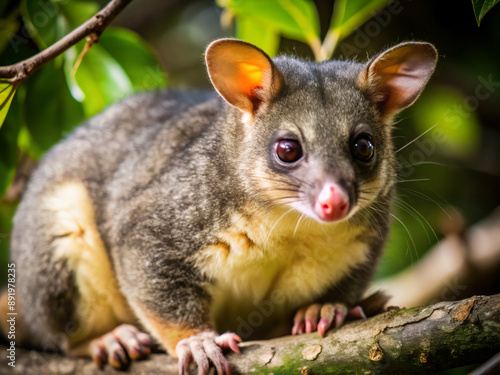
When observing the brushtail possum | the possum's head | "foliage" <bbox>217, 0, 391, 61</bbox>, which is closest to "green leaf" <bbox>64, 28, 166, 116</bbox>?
the brushtail possum

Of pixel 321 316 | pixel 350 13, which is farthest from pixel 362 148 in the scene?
pixel 350 13

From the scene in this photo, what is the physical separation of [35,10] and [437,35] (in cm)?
396

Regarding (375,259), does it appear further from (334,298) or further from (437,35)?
(437,35)

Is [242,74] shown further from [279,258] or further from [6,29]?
[6,29]

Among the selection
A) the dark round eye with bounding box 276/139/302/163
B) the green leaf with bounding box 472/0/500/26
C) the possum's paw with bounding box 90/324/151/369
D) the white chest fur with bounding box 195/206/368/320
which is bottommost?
the possum's paw with bounding box 90/324/151/369

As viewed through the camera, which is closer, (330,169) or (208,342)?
(330,169)

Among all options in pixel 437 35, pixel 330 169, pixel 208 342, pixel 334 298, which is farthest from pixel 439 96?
pixel 208 342

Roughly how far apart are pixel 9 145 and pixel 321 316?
6.77 feet

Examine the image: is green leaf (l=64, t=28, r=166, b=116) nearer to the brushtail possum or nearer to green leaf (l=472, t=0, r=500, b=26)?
the brushtail possum

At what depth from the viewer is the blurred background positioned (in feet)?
11.9

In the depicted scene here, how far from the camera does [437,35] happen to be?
5715 mm

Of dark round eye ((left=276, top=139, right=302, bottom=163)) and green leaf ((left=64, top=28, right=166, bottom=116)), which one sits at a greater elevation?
green leaf ((left=64, top=28, right=166, bottom=116))

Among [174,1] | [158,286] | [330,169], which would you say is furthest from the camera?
[174,1]

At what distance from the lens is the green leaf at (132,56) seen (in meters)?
4.00
